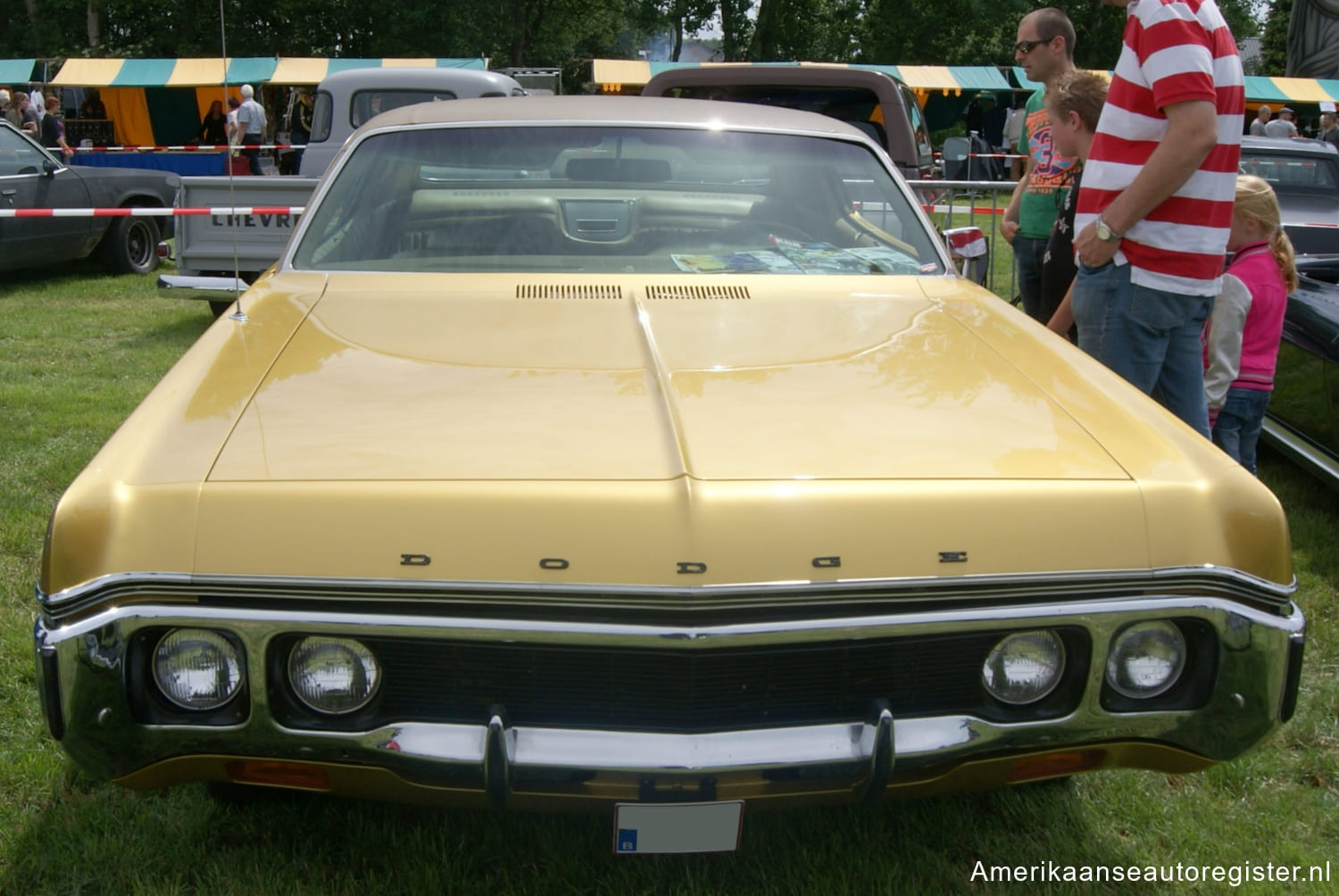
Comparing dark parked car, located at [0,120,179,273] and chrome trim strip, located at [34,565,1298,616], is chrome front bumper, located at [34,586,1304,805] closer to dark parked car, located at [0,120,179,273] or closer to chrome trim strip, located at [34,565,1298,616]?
chrome trim strip, located at [34,565,1298,616]

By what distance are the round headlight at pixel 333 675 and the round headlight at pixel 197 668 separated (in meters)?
0.09

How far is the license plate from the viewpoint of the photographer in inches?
73.5

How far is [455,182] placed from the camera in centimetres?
337

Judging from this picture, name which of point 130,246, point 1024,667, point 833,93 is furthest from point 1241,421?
point 130,246

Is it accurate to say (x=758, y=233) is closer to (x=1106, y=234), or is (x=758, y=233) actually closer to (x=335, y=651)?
(x=1106, y=234)

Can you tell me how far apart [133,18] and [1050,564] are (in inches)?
1726

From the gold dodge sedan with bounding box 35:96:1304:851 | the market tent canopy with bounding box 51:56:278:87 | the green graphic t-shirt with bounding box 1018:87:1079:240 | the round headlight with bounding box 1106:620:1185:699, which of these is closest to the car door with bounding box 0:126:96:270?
the green graphic t-shirt with bounding box 1018:87:1079:240

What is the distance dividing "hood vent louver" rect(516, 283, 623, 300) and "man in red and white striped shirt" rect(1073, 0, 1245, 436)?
1.37 m

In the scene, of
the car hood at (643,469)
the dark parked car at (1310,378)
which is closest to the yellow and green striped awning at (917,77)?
the dark parked car at (1310,378)

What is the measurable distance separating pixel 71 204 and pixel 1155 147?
9068 mm

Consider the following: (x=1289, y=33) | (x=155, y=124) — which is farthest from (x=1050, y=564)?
(x=1289, y=33)

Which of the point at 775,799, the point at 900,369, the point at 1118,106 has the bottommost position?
the point at 775,799

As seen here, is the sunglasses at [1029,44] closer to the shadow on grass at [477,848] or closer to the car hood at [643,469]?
the car hood at [643,469]

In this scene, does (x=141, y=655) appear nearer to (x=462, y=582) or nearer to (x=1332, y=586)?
(x=462, y=582)
